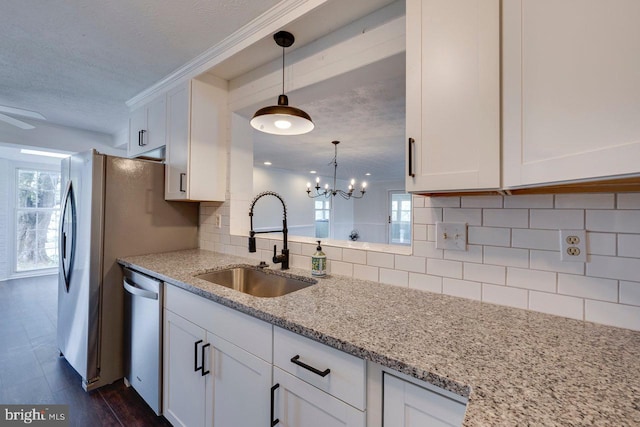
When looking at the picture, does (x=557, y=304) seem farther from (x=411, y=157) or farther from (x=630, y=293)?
(x=411, y=157)

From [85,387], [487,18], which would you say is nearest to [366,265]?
[487,18]

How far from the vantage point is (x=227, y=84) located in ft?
7.42

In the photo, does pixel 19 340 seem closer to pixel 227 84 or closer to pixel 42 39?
pixel 42 39

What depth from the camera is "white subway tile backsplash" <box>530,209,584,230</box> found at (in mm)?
954

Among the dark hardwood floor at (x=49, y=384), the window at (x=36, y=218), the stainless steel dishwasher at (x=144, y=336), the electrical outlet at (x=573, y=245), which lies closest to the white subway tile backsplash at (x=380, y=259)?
the electrical outlet at (x=573, y=245)

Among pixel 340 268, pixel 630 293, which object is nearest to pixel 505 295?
pixel 630 293


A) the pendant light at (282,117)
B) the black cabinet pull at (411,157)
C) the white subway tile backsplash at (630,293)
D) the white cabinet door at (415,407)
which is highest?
the pendant light at (282,117)

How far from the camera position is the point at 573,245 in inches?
37.6

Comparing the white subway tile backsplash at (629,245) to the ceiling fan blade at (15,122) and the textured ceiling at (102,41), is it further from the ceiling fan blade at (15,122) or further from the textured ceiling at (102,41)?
the ceiling fan blade at (15,122)

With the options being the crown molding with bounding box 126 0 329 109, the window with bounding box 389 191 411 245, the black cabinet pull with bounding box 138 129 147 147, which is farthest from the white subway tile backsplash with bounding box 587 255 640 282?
the window with bounding box 389 191 411 245

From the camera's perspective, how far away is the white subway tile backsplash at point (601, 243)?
90 centimetres

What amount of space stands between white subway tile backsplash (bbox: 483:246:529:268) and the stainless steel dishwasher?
1737 mm

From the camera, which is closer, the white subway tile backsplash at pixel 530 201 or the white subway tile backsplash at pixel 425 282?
the white subway tile backsplash at pixel 530 201

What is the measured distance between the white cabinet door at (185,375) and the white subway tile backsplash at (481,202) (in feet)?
4.49
